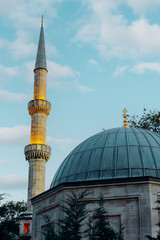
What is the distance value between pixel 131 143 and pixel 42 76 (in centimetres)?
2717

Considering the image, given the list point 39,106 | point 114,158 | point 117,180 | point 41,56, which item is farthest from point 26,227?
point 117,180

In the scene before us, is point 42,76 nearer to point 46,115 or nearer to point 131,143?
point 46,115

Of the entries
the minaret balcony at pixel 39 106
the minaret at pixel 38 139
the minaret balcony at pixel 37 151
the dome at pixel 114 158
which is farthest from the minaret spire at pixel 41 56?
the dome at pixel 114 158

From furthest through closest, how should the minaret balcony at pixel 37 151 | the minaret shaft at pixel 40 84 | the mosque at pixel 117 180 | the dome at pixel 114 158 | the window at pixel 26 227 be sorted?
the minaret shaft at pixel 40 84 → the minaret balcony at pixel 37 151 → the window at pixel 26 227 → the dome at pixel 114 158 → the mosque at pixel 117 180

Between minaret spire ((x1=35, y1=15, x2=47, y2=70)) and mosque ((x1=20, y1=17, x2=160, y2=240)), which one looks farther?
minaret spire ((x1=35, y1=15, x2=47, y2=70))

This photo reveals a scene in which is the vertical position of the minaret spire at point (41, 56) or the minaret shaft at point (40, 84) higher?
the minaret spire at point (41, 56)

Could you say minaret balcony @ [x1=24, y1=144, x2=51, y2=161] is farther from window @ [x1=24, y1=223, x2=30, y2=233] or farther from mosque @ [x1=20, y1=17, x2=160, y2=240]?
mosque @ [x1=20, y1=17, x2=160, y2=240]

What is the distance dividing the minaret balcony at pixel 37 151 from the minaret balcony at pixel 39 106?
12.0ft

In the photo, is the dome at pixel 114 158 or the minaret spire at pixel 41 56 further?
the minaret spire at pixel 41 56

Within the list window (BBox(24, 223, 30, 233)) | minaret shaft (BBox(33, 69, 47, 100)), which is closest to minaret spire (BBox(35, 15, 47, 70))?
minaret shaft (BBox(33, 69, 47, 100))

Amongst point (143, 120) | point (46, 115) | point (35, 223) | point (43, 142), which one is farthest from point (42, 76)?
point (35, 223)

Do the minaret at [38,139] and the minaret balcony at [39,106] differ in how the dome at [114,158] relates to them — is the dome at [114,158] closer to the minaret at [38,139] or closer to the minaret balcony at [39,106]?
the minaret at [38,139]

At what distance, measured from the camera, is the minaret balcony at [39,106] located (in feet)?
127

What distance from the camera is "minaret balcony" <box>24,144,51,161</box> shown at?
3722 cm
